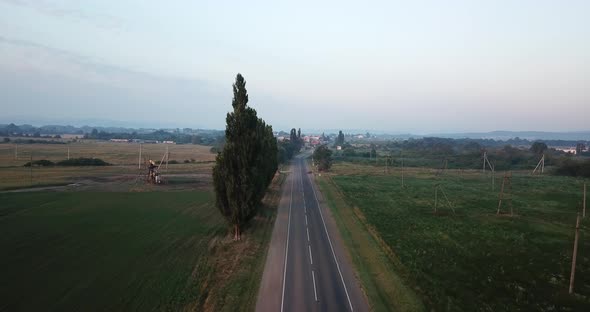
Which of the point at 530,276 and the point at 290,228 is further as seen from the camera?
the point at 290,228

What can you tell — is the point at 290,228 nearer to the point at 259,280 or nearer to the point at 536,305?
the point at 259,280

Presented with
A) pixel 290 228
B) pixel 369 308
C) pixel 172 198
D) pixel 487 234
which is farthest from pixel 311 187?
pixel 369 308

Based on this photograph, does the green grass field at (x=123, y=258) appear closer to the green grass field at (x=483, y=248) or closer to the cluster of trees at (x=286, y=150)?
the green grass field at (x=483, y=248)

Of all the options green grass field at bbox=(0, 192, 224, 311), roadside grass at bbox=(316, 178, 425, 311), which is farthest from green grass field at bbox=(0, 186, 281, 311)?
roadside grass at bbox=(316, 178, 425, 311)

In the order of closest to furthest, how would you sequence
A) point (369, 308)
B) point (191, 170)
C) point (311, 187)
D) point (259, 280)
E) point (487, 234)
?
point (369, 308) < point (259, 280) < point (487, 234) < point (311, 187) < point (191, 170)

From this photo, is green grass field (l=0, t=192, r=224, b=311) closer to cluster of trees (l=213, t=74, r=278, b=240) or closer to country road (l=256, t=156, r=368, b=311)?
cluster of trees (l=213, t=74, r=278, b=240)

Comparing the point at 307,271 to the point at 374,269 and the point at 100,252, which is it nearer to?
the point at 374,269

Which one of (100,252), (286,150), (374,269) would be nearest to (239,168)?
(100,252)
